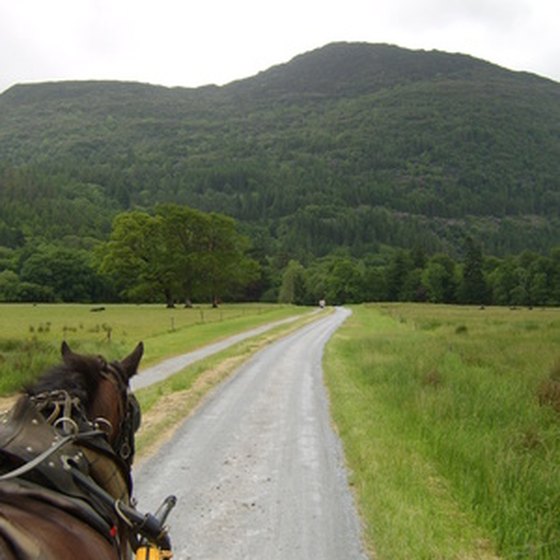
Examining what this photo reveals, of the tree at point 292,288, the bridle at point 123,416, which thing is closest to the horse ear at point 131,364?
the bridle at point 123,416

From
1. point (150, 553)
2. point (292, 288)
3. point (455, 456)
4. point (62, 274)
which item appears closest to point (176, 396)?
point (455, 456)

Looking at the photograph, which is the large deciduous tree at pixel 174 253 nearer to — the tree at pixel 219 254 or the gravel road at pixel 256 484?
the tree at pixel 219 254

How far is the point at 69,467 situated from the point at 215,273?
7740cm

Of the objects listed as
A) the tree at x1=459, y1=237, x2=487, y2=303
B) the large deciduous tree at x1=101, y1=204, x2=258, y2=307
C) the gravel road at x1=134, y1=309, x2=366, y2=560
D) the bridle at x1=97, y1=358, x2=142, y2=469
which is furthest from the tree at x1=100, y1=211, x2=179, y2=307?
the bridle at x1=97, y1=358, x2=142, y2=469

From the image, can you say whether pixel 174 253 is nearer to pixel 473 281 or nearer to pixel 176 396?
pixel 176 396

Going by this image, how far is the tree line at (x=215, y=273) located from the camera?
256 ft

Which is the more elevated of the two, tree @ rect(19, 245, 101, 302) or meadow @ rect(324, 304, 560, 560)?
tree @ rect(19, 245, 101, 302)

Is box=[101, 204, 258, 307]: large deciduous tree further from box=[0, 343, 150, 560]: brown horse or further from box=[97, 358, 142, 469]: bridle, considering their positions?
box=[0, 343, 150, 560]: brown horse

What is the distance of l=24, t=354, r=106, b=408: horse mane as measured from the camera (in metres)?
4.02

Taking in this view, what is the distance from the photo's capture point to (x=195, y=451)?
9539 millimetres

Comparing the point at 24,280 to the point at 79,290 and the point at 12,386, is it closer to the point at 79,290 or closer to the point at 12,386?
the point at 79,290

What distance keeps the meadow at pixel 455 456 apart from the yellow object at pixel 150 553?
2624mm

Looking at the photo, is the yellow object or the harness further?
the yellow object

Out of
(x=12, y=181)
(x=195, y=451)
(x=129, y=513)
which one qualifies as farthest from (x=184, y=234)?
(x=12, y=181)
